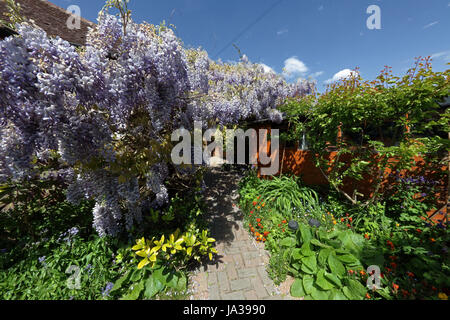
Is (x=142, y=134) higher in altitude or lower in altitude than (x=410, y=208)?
higher

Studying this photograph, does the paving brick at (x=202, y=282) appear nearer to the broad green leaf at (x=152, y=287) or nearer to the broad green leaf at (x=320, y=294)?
the broad green leaf at (x=152, y=287)

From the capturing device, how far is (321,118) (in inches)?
146

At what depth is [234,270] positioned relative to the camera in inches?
104

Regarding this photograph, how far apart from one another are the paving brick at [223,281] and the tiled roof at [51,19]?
8.65m

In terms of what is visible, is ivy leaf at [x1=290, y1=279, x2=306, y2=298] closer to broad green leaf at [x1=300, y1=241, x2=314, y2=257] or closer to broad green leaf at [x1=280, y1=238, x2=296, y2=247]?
broad green leaf at [x1=300, y1=241, x2=314, y2=257]

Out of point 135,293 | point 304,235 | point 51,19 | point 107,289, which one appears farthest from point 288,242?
point 51,19

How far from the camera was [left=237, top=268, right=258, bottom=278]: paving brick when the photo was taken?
2.55 meters

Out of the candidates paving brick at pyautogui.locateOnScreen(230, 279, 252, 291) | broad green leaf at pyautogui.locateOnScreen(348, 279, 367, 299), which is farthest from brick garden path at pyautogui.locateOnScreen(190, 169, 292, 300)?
broad green leaf at pyautogui.locateOnScreen(348, 279, 367, 299)

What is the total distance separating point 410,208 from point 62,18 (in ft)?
43.3

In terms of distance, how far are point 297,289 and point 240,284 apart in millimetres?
855

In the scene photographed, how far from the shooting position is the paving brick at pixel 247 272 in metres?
2.55
